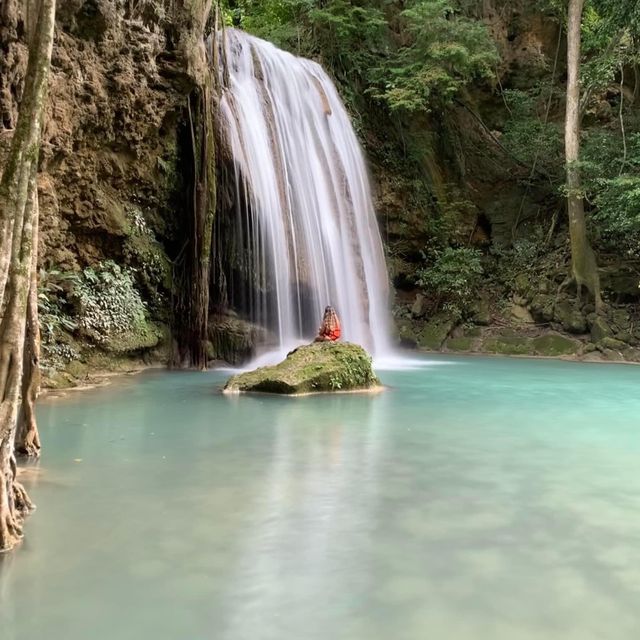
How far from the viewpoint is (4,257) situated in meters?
3.85

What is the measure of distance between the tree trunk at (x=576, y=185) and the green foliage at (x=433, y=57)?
2105mm

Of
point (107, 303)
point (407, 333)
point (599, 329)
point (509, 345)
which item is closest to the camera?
point (107, 303)

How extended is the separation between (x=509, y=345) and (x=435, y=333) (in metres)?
2.05

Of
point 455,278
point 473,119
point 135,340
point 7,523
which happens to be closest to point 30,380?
point 7,523

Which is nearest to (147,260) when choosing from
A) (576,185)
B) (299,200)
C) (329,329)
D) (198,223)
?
(198,223)

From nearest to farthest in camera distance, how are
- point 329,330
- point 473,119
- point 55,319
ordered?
point 55,319
point 329,330
point 473,119

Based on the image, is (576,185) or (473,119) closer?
(576,185)

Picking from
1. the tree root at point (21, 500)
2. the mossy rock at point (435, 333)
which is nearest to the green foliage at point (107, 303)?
the tree root at point (21, 500)

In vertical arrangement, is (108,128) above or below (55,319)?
above

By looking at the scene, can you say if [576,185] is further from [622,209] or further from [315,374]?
[315,374]

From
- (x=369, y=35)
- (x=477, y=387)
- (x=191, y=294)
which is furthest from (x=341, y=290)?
(x=369, y=35)

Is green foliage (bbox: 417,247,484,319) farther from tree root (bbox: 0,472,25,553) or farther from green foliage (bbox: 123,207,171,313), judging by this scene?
tree root (bbox: 0,472,25,553)

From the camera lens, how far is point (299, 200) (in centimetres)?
1562

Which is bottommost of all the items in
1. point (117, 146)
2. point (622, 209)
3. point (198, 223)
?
point (198, 223)
